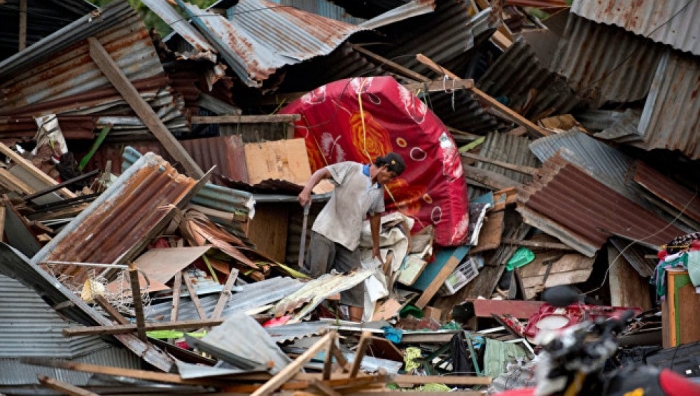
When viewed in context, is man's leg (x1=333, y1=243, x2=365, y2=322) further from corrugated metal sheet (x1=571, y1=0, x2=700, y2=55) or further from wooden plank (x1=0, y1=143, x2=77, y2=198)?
corrugated metal sheet (x1=571, y1=0, x2=700, y2=55)

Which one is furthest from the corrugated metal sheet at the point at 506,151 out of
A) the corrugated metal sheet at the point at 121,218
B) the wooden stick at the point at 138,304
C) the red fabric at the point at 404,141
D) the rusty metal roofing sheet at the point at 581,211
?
the wooden stick at the point at 138,304

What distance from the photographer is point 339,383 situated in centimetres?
501

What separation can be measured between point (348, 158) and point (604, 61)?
11.8ft

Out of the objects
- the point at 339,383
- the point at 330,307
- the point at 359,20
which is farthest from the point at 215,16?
the point at 339,383

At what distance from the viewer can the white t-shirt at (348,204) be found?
893cm

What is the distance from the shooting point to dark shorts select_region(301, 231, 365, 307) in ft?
29.7

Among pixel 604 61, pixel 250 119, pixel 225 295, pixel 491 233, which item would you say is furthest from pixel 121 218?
pixel 604 61

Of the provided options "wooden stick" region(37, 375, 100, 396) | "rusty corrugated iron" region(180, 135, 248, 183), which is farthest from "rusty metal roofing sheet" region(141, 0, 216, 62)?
"wooden stick" region(37, 375, 100, 396)

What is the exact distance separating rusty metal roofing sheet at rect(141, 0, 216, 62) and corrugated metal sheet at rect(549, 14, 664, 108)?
4.51m

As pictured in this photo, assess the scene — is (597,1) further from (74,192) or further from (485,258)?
(74,192)

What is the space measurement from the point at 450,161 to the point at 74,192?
12.4 ft

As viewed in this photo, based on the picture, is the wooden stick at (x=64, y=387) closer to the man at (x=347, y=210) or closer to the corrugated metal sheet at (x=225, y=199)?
the man at (x=347, y=210)

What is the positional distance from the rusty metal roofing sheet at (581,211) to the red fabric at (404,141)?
2.55 feet

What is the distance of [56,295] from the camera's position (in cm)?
652
